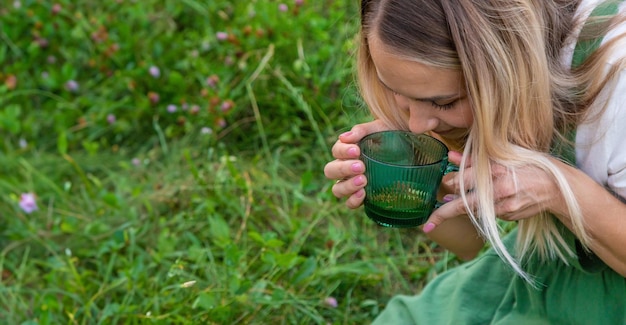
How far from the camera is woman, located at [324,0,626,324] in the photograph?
1392 millimetres

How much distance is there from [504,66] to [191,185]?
4.76 feet

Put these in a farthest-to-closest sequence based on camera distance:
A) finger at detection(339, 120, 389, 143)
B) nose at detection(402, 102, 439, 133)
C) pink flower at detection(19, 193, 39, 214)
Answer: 1. pink flower at detection(19, 193, 39, 214)
2. finger at detection(339, 120, 389, 143)
3. nose at detection(402, 102, 439, 133)

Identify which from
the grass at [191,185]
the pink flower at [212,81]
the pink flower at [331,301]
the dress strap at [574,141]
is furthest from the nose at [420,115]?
the pink flower at [212,81]

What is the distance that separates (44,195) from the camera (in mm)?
2740

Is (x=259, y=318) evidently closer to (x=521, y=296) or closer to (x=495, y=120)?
(x=521, y=296)

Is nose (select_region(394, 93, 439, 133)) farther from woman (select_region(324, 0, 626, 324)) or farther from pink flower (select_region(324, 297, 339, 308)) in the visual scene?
pink flower (select_region(324, 297, 339, 308))

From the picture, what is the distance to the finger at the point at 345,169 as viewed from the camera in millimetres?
1514

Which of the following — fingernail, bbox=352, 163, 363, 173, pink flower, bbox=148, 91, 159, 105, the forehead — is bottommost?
pink flower, bbox=148, 91, 159, 105

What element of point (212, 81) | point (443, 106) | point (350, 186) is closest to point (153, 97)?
point (212, 81)

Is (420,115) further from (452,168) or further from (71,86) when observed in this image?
(71,86)

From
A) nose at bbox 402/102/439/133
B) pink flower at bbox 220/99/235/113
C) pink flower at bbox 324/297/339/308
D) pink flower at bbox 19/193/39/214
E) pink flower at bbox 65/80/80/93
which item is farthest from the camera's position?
pink flower at bbox 65/80/80/93

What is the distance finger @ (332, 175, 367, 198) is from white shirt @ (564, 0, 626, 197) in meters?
0.39

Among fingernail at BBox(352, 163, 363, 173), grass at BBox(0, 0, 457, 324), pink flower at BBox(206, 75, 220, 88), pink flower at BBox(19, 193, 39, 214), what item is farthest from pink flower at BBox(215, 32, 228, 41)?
fingernail at BBox(352, 163, 363, 173)

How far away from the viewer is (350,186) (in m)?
1.54
